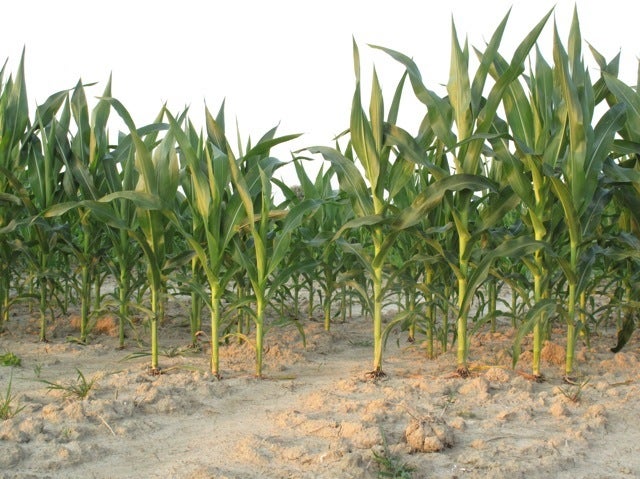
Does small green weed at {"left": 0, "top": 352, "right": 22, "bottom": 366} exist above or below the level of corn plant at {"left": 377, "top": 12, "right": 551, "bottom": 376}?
below

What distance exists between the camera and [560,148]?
3.44 m

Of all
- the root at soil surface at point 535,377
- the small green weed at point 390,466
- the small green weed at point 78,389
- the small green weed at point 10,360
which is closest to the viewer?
the small green weed at point 390,466

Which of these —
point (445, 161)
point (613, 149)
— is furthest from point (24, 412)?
point (613, 149)

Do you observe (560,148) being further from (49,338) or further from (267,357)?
(49,338)

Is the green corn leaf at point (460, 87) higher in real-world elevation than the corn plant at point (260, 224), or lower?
higher

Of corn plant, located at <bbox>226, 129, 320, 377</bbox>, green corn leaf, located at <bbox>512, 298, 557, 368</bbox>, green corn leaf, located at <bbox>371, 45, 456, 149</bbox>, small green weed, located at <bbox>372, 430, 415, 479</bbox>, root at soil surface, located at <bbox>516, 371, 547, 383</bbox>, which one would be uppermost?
green corn leaf, located at <bbox>371, 45, 456, 149</bbox>

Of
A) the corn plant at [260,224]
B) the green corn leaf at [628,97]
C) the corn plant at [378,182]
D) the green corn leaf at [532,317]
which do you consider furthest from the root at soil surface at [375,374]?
the green corn leaf at [628,97]

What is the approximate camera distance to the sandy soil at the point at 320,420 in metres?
2.47

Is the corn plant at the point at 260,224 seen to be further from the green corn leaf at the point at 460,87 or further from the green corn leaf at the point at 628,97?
the green corn leaf at the point at 628,97

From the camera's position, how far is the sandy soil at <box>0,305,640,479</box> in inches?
97.1

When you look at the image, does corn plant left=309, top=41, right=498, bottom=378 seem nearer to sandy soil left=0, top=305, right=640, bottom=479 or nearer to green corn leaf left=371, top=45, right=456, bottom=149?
green corn leaf left=371, top=45, right=456, bottom=149

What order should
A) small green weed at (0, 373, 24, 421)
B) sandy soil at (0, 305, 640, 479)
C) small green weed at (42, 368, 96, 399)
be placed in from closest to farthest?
sandy soil at (0, 305, 640, 479), small green weed at (0, 373, 24, 421), small green weed at (42, 368, 96, 399)

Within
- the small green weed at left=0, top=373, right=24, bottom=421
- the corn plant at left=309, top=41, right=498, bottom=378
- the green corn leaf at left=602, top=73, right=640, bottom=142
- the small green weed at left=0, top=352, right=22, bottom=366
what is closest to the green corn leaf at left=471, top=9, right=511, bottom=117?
the corn plant at left=309, top=41, right=498, bottom=378

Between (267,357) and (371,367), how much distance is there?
67 cm
